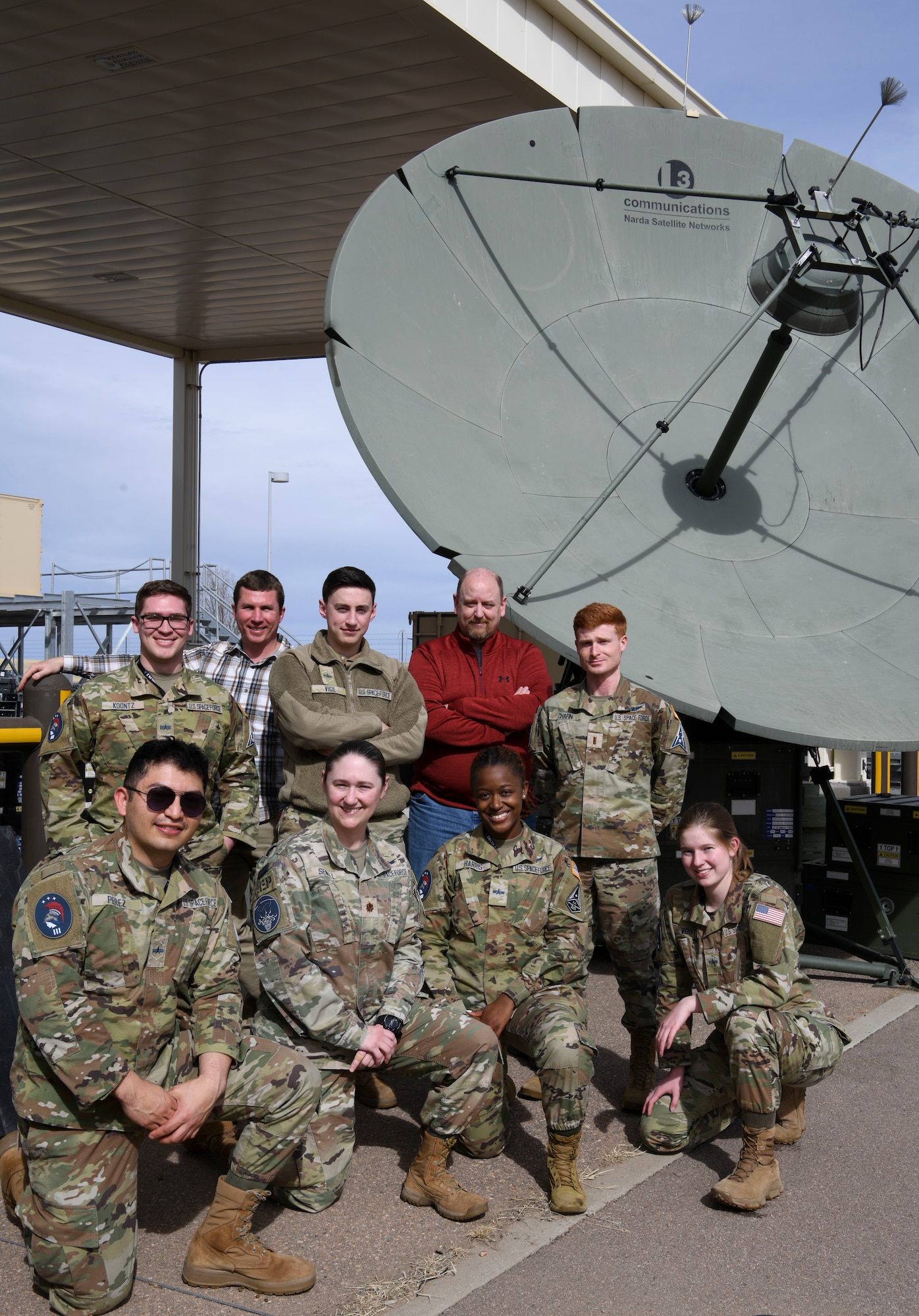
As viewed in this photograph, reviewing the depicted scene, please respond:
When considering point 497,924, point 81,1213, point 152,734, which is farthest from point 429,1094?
point 152,734

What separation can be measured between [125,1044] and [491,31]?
24.7ft

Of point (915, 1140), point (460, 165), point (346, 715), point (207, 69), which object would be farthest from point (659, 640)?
point (207, 69)

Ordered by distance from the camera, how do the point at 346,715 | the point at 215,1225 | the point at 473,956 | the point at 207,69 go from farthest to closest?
the point at 207,69, the point at 346,715, the point at 473,956, the point at 215,1225

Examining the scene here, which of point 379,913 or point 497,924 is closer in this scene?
point 379,913

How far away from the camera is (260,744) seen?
4977 millimetres

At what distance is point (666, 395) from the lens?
7.00m

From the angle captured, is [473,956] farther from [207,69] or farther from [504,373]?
[207,69]

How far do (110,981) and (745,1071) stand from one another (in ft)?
6.45

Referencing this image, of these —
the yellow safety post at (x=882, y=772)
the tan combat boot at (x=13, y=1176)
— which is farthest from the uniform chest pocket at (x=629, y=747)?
the yellow safety post at (x=882, y=772)

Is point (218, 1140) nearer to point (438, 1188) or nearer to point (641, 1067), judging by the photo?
point (438, 1188)

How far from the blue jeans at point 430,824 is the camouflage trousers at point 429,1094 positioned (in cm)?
138

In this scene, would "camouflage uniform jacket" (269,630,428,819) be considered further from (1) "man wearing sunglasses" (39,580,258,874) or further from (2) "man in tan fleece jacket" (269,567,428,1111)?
(1) "man wearing sunglasses" (39,580,258,874)

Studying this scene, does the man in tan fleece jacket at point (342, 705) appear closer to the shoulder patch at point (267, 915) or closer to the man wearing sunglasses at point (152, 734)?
the man wearing sunglasses at point (152, 734)

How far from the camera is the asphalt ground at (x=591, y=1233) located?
3064 millimetres
